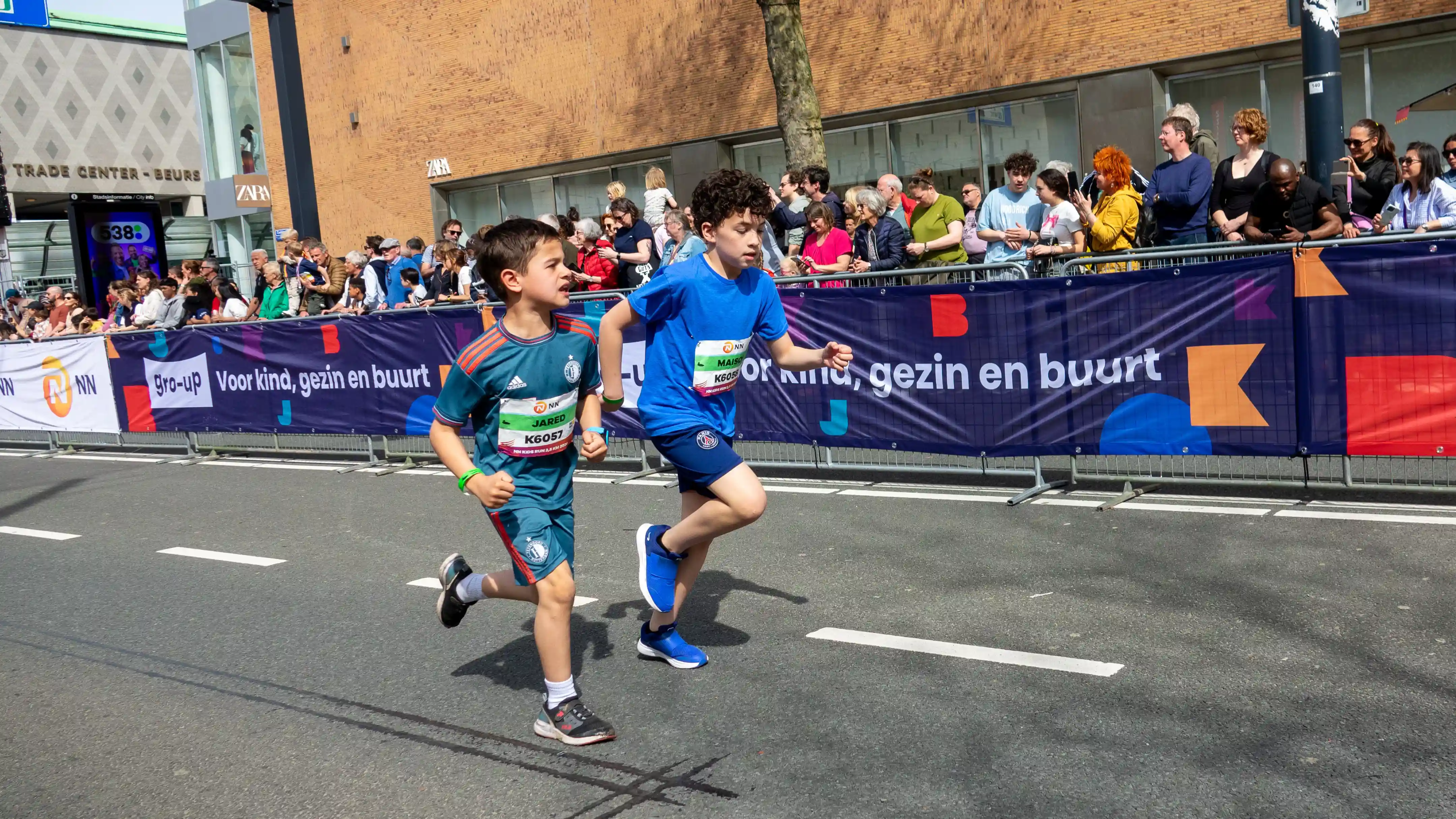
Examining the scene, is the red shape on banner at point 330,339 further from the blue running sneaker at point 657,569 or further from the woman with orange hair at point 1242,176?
the blue running sneaker at point 657,569

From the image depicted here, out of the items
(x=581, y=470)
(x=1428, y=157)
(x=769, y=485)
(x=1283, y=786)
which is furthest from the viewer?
(x=581, y=470)

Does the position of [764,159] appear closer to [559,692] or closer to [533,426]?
[533,426]

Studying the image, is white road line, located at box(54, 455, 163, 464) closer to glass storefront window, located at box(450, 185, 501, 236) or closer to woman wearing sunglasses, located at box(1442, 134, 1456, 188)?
woman wearing sunglasses, located at box(1442, 134, 1456, 188)

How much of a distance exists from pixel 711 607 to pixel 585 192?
2108 centimetres

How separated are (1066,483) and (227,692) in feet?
17.6

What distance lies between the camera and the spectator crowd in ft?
29.6

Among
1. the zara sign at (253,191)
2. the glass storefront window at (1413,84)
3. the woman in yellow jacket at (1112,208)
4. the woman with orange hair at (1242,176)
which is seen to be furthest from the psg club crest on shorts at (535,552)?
the zara sign at (253,191)

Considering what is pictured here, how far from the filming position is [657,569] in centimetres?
541

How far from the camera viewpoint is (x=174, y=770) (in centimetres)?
469

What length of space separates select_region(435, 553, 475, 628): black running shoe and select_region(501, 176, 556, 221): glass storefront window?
22.2 meters

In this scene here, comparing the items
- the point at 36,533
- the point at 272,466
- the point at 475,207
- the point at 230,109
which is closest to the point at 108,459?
the point at 272,466

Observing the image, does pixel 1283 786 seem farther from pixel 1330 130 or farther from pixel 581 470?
pixel 581 470

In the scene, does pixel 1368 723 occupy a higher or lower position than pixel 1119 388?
lower

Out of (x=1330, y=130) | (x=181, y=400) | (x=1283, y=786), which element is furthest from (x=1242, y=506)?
(x=181, y=400)
